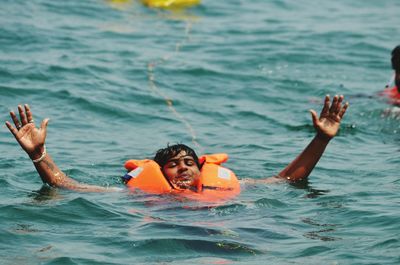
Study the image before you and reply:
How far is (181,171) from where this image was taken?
9.06 m

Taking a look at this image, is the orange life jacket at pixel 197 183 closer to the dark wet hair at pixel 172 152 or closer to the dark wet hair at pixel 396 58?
the dark wet hair at pixel 172 152

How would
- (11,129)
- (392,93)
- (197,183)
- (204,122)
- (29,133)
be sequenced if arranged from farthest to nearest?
(392,93)
(204,122)
(197,183)
(29,133)
(11,129)

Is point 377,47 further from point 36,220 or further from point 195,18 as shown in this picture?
point 36,220

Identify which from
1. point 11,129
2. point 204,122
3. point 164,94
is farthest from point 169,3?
point 11,129

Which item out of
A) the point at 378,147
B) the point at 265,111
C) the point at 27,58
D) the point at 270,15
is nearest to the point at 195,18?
the point at 270,15

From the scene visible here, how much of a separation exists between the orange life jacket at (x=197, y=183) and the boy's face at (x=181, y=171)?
63mm

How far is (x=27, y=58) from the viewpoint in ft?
49.2

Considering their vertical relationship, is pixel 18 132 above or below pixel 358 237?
above

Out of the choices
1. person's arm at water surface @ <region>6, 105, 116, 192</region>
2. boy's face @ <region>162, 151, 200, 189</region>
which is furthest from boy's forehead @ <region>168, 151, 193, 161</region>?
person's arm at water surface @ <region>6, 105, 116, 192</region>

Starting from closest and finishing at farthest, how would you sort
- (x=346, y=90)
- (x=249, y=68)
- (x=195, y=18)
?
(x=346, y=90) < (x=249, y=68) < (x=195, y=18)

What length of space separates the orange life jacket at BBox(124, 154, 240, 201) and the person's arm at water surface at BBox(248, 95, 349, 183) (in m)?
0.48

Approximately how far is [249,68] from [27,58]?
3920 millimetres

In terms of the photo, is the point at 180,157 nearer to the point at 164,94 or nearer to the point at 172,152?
the point at 172,152

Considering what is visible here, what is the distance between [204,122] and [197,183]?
3559 millimetres
